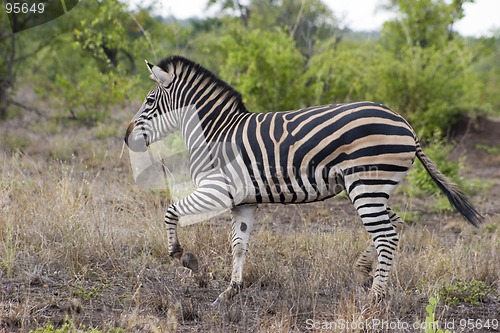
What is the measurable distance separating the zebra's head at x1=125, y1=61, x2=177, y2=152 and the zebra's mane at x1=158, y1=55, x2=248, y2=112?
0.09m

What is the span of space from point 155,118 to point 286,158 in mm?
1529

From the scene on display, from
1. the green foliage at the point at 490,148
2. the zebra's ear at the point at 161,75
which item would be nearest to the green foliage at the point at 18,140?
the zebra's ear at the point at 161,75

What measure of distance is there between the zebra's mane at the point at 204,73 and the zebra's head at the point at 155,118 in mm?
87

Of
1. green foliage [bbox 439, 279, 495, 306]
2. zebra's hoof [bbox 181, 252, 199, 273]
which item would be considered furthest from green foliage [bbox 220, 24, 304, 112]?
green foliage [bbox 439, 279, 495, 306]

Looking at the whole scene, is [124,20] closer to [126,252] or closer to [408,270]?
[126,252]

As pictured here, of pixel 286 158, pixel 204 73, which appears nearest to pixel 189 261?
pixel 286 158

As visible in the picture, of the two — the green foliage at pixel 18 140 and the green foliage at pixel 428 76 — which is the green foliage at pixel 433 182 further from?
the green foliage at pixel 18 140

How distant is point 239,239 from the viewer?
529cm

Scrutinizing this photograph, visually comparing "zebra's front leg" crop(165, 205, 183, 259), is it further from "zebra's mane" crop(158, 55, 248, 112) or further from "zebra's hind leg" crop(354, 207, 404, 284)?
"zebra's hind leg" crop(354, 207, 404, 284)

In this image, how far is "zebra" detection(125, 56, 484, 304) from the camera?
481cm

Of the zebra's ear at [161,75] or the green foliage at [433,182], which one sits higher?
the zebra's ear at [161,75]

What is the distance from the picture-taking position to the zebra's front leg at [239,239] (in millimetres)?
5219

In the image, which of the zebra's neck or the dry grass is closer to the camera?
the dry grass

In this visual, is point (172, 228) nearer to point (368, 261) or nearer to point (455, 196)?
point (368, 261)
